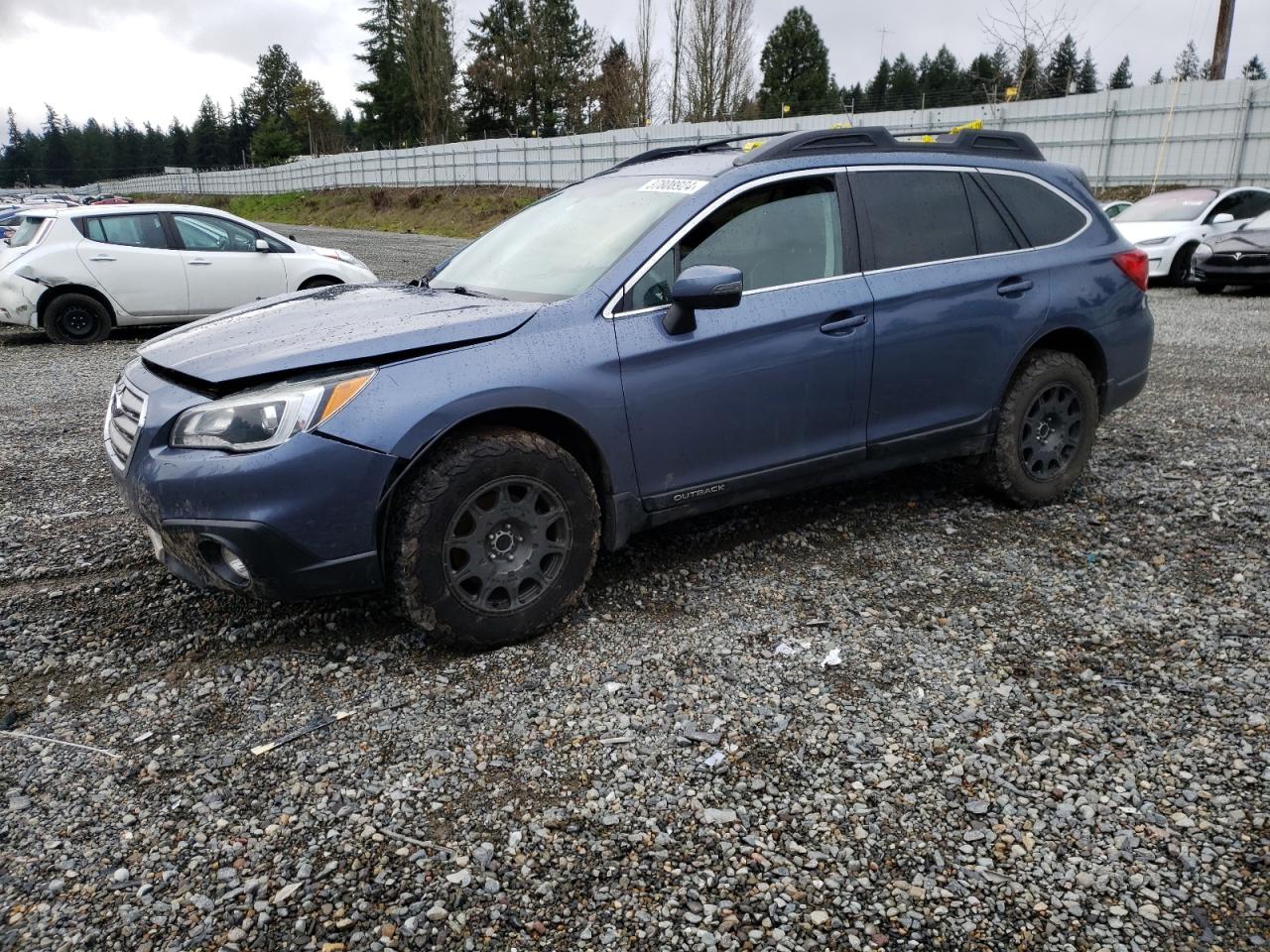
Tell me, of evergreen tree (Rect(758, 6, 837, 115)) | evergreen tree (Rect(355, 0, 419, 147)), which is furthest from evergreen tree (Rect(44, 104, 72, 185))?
evergreen tree (Rect(758, 6, 837, 115))

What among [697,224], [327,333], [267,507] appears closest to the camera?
[267,507]

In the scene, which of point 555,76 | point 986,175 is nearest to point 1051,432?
point 986,175

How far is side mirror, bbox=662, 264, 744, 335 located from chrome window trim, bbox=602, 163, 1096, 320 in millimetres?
163

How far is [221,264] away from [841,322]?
908 centimetres

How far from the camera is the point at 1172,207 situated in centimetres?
1576

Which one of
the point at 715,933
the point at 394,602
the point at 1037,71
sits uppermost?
the point at 1037,71

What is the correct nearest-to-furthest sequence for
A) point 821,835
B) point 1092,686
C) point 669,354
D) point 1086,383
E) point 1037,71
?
1. point 821,835
2. point 1092,686
3. point 669,354
4. point 1086,383
5. point 1037,71

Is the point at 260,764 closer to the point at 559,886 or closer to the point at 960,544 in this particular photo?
the point at 559,886

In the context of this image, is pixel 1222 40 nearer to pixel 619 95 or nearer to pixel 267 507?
pixel 619 95

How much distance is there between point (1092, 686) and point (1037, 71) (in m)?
29.6

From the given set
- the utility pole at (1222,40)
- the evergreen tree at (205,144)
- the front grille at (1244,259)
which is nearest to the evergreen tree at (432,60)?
the utility pole at (1222,40)

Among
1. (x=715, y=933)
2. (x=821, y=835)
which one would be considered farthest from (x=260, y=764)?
(x=821, y=835)

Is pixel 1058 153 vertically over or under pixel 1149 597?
over

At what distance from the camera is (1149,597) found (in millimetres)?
3865
